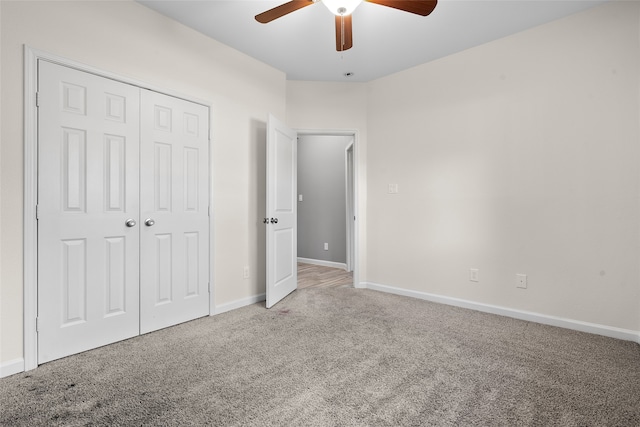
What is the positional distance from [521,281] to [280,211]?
2.38 meters

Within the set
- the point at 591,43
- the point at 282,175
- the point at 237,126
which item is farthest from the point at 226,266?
the point at 591,43

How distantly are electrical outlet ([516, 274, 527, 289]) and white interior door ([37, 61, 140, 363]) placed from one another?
3222 millimetres

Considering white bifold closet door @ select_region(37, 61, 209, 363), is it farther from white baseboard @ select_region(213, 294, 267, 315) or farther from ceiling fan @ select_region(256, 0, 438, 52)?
ceiling fan @ select_region(256, 0, 438, 52)

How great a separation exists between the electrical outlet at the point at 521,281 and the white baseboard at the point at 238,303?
249 centimetres

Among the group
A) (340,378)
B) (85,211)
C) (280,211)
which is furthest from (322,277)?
(85,211)

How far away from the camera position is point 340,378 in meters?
1.86

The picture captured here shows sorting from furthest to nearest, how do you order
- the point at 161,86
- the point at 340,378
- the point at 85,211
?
1. the point at 161,86
2. the point at 85,211
3. the point at 340,378

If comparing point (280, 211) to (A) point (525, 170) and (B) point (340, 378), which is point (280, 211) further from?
(A) point (525, 170)

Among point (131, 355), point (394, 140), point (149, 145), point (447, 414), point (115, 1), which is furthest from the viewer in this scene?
point (394, 140)

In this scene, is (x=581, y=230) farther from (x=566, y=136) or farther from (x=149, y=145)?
(x=149, y=145)

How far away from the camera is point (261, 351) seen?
2221 mm

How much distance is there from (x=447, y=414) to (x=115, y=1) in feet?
10.9

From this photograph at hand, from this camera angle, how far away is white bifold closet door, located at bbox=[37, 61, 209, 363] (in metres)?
2.05

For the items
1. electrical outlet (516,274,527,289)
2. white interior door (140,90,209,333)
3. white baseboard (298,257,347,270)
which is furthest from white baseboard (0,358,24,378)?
white baseboard (298,257,347,270)
